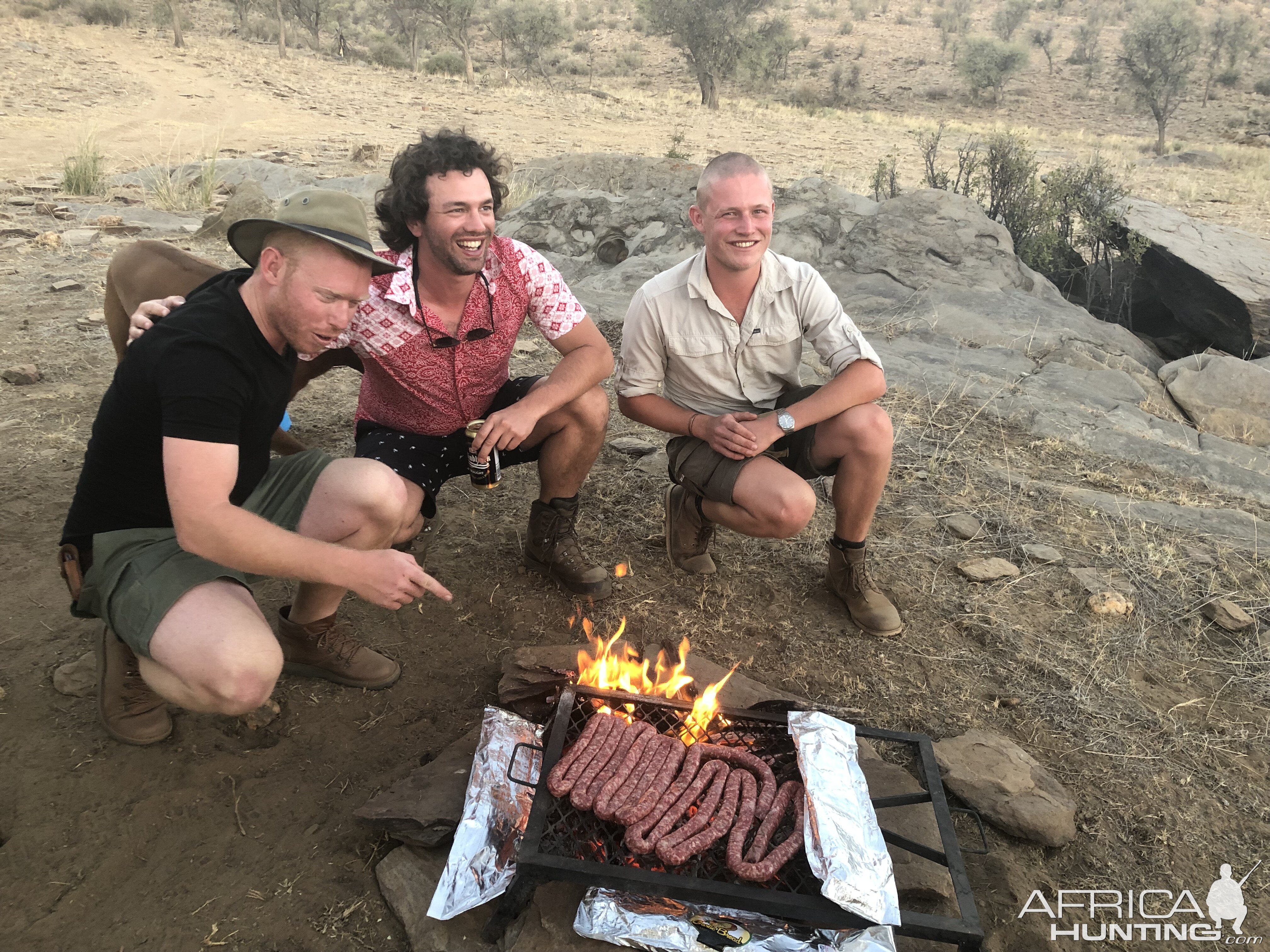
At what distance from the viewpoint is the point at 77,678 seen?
130 inches

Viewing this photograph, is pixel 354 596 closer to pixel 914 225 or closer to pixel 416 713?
pixel 416 713

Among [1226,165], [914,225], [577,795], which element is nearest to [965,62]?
[1226,165]

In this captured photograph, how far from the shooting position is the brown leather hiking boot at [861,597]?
3883 millimetres

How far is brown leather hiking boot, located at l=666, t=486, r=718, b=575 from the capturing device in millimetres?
4113

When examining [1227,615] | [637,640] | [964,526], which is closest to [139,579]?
[637,640]

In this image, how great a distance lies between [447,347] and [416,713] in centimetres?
149

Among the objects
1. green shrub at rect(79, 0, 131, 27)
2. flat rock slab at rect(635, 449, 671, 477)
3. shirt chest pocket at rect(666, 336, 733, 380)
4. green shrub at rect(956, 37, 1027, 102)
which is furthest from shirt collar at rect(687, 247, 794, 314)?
green shrub at rect(79, 0, 131, 27)

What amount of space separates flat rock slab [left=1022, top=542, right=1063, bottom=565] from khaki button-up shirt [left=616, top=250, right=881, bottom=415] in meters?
1.40


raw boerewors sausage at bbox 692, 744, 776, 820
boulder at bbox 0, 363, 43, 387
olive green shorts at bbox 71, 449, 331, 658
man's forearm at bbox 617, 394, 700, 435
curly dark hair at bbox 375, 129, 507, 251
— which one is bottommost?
raw boerewors sausage at bbox 692, 744, 776, 820

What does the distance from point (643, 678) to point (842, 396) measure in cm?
151

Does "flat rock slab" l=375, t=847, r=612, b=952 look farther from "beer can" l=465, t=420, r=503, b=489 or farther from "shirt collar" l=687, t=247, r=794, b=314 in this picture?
"shirt collar" l=687, t=247, r=794, b=314

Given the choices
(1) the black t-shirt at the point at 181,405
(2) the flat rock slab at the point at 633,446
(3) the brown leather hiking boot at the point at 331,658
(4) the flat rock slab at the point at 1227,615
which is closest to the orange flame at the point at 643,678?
(3) the brown leather hiking boot at the point at 331,658

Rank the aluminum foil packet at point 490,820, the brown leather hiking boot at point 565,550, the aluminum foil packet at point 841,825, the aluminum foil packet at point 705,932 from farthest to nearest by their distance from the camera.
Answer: the brown leather hiking boot at point 565,550 < the aluminum foil packet at point 490,820 < the aluminum foil packet at point 705,932 < the aluminum foil packet at point 841,825

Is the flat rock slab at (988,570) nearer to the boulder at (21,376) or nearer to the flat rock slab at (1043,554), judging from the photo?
the flat rock slab at (1043,554)
